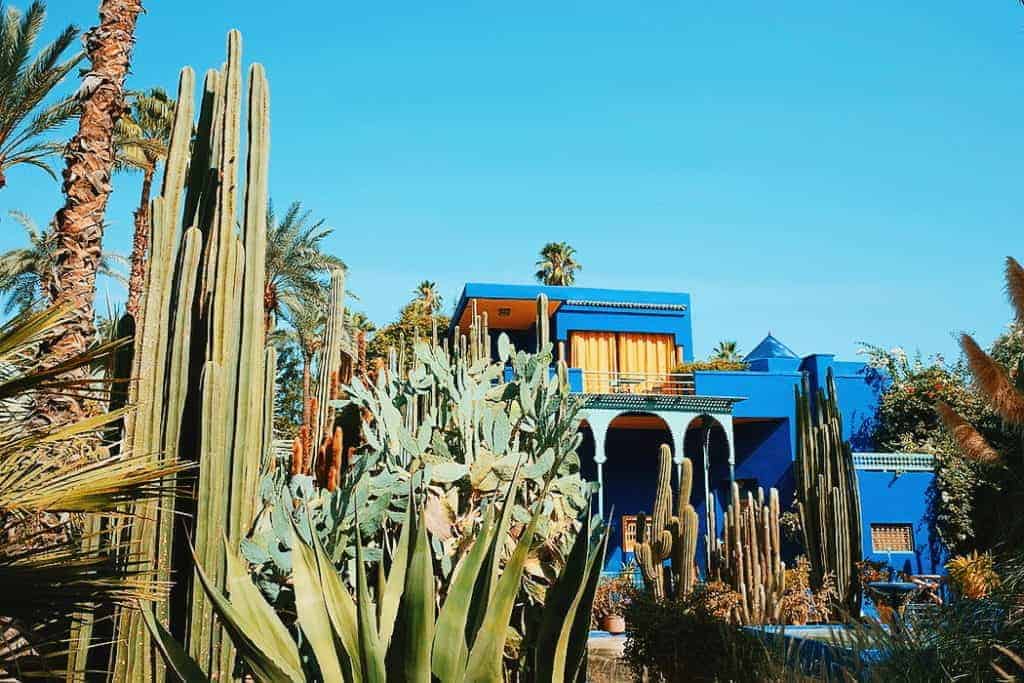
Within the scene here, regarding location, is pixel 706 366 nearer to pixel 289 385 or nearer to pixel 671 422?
pixel 671 422

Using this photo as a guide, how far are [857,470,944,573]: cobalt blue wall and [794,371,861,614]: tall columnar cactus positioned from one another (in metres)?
6.31

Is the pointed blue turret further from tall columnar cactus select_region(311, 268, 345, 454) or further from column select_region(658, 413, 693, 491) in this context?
tall columnar cactus select_region(311, 268, 345, 454)

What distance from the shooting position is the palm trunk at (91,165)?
7.81 metres

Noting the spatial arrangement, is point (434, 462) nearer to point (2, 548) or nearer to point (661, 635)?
point (2, 548)

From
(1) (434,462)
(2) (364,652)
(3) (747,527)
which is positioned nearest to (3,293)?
(3) (747,527)

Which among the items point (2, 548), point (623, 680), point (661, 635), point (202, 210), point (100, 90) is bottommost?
point (623, 680)

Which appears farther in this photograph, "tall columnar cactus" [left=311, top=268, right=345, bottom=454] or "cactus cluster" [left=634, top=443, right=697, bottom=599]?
"cactus cluster" [left=634, top=443, right=697, bottom=599]

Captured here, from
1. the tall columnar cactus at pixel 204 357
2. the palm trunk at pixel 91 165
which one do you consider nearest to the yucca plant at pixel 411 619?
the tall columnar cactus at pixel 204 357

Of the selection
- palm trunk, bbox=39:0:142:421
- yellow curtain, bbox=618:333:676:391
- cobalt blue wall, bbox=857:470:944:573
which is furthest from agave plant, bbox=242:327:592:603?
yellow curtain, bbox=618:333:676:391

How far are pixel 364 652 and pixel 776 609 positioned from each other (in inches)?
466

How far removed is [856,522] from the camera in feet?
47.3

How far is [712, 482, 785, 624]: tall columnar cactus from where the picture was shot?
13.5m

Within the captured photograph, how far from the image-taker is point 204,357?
4527mm

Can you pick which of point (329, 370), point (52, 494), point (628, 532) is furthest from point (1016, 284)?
point (628, 532)
